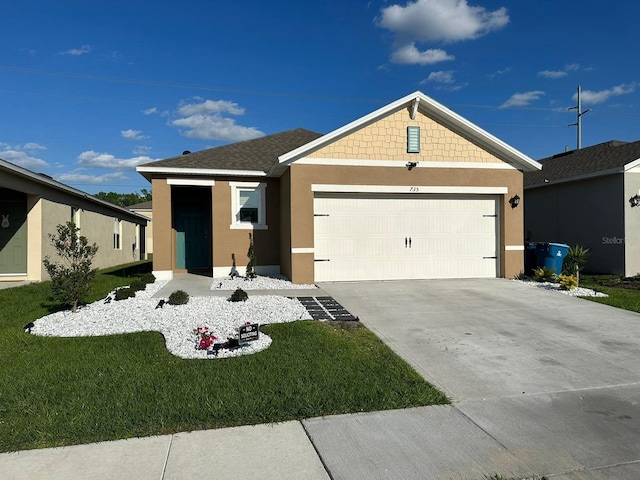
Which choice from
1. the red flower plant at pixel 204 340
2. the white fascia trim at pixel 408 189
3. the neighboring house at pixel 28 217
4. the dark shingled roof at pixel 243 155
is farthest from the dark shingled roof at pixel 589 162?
the neighboring house at pixel 28 217

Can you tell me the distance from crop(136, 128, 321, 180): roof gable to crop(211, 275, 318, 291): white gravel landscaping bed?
3214 millimetres

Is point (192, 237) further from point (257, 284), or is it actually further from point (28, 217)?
point (257, 284)

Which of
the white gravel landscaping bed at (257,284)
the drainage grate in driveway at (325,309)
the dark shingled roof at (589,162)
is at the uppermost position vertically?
the dark shingled roof at (589,162)

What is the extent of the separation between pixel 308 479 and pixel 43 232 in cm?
1304

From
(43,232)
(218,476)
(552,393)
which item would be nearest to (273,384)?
(218,476)

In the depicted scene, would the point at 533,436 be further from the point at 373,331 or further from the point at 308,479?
the point at 373,331

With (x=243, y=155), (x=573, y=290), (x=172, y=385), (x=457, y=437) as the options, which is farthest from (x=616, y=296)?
(x=243, y=155)

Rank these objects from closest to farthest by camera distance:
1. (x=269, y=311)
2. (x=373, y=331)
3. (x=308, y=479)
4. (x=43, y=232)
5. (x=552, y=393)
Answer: (x=308, y=479) → (x=552, y=393) → (x=373, y=331) → (x=269, y=311) → (x=43, y=232)

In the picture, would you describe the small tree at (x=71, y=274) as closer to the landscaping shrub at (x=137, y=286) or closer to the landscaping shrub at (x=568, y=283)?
the landscaping shrub at (x=137, y=286)

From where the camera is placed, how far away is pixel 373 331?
6566mm

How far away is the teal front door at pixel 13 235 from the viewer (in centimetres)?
1287

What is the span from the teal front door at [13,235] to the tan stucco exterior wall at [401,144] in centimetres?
921

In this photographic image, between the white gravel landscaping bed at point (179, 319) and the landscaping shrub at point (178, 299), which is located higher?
the landscaping shrub at point (178, 299)

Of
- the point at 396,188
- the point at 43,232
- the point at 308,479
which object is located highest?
the point at 396,188
